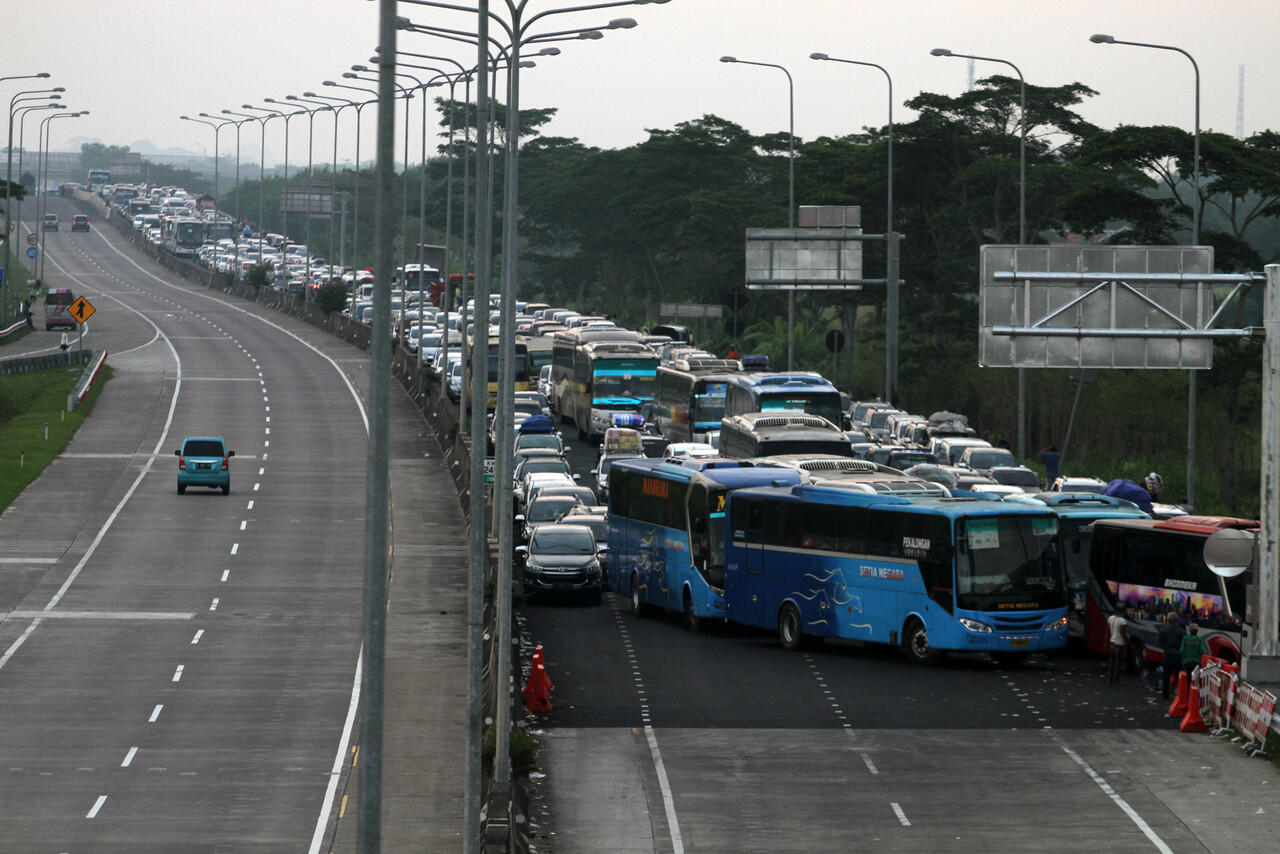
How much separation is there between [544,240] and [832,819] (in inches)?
5057

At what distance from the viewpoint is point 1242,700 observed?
99.8 feet

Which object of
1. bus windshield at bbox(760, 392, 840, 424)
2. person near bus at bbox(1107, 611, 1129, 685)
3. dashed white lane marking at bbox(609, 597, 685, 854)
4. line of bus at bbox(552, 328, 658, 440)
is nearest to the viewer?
dashed white lane marking at bbox(609, 597, 685, 854)

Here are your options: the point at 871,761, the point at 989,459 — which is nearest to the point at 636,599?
the point at 871,761

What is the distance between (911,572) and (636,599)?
9012mm

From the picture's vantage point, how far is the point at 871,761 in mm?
28625

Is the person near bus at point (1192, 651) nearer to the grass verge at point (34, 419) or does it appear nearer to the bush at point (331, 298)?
the grass verge at point (34, 419)

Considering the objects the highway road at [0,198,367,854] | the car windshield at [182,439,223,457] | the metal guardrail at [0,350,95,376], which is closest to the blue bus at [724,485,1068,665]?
the highway road at [0,198,367,854]

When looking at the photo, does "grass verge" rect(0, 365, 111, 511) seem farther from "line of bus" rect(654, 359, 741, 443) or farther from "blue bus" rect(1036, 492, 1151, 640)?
"blue bus" rect(1036, 492, 1151, 640)

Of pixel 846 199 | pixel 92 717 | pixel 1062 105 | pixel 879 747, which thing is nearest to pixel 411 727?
pixel 92 717

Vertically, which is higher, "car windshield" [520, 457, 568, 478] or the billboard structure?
the billboard structure

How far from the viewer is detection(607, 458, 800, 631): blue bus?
40344 mm

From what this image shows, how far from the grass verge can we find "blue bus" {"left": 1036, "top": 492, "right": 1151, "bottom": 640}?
32907mm

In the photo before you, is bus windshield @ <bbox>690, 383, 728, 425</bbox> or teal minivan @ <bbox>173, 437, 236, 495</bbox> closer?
teal minivan @ <bbox>173, 437, 236, 495</bbox>

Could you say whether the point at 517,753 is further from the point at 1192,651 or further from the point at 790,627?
the point at 790,627
